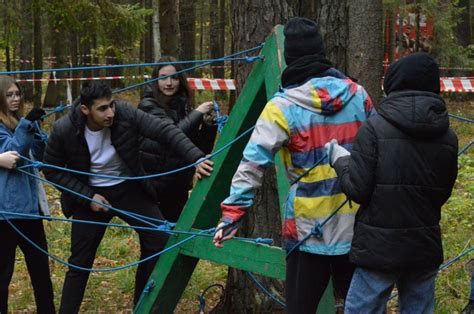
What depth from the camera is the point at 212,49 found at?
28.5m

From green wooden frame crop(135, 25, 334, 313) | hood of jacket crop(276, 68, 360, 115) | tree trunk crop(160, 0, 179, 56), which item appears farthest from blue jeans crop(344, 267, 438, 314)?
tree trunk crop(160, 0, 179, 56)

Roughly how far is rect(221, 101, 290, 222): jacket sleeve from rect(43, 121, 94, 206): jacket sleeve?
177 cm

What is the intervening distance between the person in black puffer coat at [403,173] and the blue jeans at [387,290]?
4 cm


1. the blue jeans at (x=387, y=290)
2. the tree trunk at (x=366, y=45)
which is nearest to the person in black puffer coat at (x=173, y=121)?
the tree trunk at (x=366, y=45)

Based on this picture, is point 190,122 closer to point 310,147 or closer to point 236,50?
point 236,50

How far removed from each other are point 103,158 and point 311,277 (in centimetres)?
199

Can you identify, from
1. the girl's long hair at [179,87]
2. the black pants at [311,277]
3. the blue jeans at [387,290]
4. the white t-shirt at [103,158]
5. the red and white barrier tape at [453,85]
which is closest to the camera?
the blue jeans at [387,290]

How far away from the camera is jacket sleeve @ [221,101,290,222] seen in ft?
12.1

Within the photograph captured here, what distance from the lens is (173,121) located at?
5.62 meters

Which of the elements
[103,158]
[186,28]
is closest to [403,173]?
[103,158]

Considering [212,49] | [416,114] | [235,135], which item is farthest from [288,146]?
[212,49]

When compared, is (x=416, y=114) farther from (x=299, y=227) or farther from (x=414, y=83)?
(x=299, y=227)

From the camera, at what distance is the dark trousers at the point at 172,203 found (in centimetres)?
588

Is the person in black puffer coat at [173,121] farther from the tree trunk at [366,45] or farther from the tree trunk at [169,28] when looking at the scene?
the tree trunk at [169,28]
